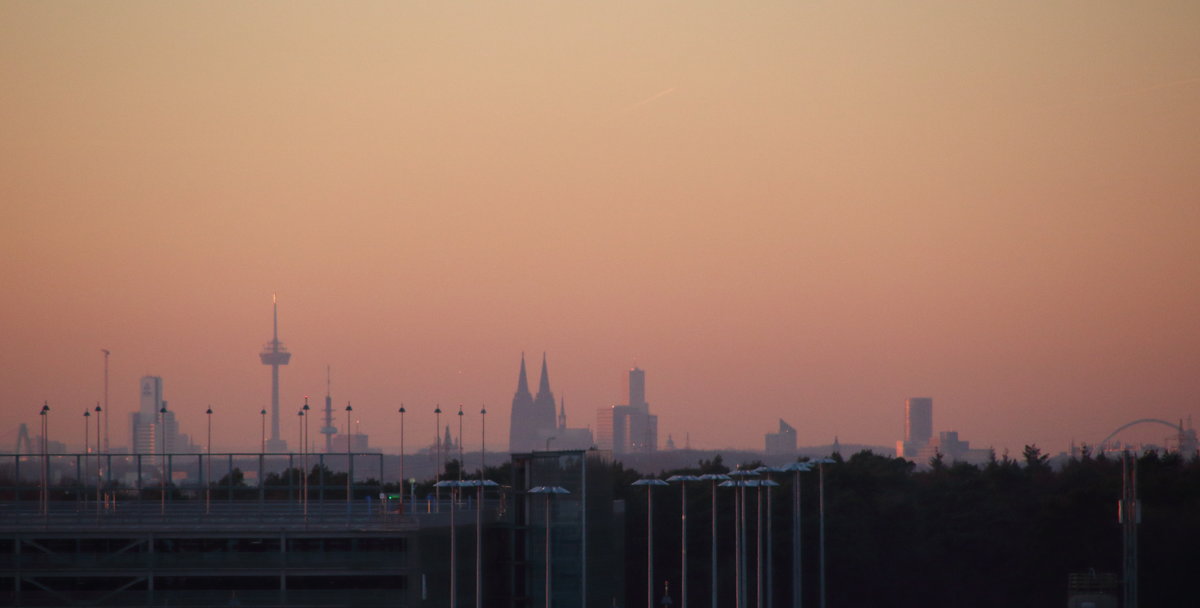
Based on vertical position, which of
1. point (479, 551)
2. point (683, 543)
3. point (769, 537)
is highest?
point (479, 551)

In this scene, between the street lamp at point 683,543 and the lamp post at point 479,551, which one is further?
the street lamp at point 683,543

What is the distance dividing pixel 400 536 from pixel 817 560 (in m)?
41.2

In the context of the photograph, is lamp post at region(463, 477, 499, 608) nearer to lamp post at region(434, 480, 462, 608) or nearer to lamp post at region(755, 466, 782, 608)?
lamp post at region(434, 480, 462, 608)

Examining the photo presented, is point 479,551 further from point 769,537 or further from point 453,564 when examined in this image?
point 769,537

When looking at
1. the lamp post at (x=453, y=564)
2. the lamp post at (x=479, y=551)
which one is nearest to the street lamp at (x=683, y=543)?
the lamp post at (x=479, y=551)

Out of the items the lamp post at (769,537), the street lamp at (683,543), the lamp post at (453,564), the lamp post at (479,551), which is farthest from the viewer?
the street lamp at (683,543)

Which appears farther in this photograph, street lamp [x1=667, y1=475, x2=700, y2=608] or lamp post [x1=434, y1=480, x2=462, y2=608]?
street lamp [x1=667, y1=475, x2=700, y2=608]

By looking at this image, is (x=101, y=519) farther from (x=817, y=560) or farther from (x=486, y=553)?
(x=817, y=560)

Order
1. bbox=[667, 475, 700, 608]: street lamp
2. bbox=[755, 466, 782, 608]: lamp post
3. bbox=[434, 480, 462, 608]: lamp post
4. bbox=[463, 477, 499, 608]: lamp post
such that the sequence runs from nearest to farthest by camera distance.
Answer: bbox=[434, 480, 462, 608]: lamp post
bbox=[463, 477, 499, 608]: lamp post
bbox=[755, 466, 782, 608]: lamp post
bbox=[667, 475, 700, 608]: street lamp

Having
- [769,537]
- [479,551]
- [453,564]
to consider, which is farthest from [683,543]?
[453,564]

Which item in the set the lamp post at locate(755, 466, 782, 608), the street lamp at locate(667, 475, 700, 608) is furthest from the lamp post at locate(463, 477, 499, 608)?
the lamp post at locate(755, 466, 782, 608)

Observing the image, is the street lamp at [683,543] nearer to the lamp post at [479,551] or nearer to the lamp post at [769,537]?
the lamp post at [769,537]

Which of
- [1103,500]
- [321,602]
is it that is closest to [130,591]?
[321,602]

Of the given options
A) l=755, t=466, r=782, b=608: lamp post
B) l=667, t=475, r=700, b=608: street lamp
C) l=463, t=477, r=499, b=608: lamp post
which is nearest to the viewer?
l=463, t=477, r=499, b=608: lamp post
